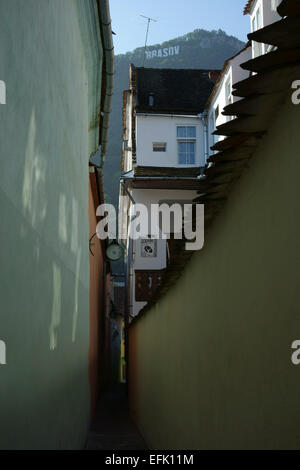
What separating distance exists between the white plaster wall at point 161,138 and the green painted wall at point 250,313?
13641 mm

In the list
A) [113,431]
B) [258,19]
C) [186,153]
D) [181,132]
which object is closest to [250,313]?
[113,431]

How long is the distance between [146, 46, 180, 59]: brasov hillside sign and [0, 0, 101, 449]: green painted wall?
7201cm

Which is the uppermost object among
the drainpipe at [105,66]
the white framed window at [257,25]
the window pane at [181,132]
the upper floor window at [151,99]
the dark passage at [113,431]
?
the upper floor window at [151,99]

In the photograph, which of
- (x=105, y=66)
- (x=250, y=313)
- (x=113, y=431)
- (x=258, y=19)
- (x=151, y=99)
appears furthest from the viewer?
(x=151, y=99)

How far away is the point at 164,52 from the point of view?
78.2 m

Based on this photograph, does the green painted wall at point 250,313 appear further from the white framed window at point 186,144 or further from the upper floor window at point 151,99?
the upper floor window at point 151,99

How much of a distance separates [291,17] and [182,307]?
4.49 meters

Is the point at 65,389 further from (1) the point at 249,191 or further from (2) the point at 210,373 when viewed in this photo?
(1) the point at 249,191

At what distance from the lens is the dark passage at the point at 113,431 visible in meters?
10.6

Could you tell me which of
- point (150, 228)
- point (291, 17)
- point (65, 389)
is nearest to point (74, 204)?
point (65, 389)

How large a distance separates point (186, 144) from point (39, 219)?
52.8ft

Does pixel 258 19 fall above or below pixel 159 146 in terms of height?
above

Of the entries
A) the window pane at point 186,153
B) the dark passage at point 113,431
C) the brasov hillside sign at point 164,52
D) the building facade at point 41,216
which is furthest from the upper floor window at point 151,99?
the brasov hillside sign at point 164,52

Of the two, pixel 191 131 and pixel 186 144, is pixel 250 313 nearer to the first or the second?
pixel 186 144
